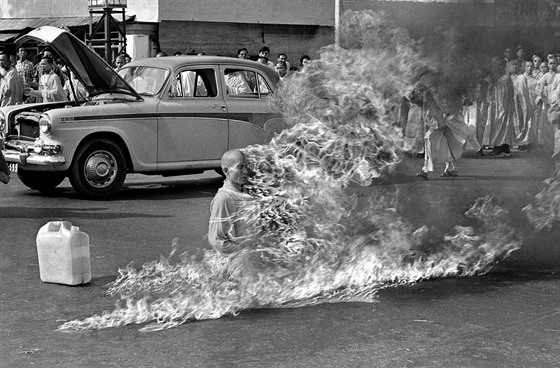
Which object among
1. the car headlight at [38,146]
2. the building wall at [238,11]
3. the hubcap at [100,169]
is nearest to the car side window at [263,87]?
the hubcap at [100,169]

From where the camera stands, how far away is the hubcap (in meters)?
12.6

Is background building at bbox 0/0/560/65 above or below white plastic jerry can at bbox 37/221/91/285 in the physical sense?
above

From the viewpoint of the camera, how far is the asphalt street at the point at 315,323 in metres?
5.40

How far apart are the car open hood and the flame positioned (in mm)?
5427

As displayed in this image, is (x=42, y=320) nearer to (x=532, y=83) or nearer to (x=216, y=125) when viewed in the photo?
(x=216, y=125)

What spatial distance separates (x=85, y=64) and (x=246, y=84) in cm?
240

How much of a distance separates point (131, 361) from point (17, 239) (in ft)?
14.9

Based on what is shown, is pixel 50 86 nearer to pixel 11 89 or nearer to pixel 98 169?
pixel 11 89

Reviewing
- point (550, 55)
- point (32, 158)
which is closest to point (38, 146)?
point (32, 158)

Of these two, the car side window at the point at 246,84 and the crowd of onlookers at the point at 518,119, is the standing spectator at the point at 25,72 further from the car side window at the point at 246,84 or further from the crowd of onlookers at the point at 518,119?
the crowd of onlookers at the point at 518,119

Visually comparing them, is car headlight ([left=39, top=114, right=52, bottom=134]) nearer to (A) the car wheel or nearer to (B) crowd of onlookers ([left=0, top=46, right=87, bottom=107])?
(A) the car wheel

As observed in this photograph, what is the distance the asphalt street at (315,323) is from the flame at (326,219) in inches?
8.2

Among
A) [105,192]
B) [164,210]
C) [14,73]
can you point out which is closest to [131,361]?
[164,210]

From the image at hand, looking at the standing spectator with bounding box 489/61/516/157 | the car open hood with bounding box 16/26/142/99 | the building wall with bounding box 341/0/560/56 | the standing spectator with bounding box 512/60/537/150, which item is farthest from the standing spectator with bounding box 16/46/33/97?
the building wall with bounding box 341/0/560/56
